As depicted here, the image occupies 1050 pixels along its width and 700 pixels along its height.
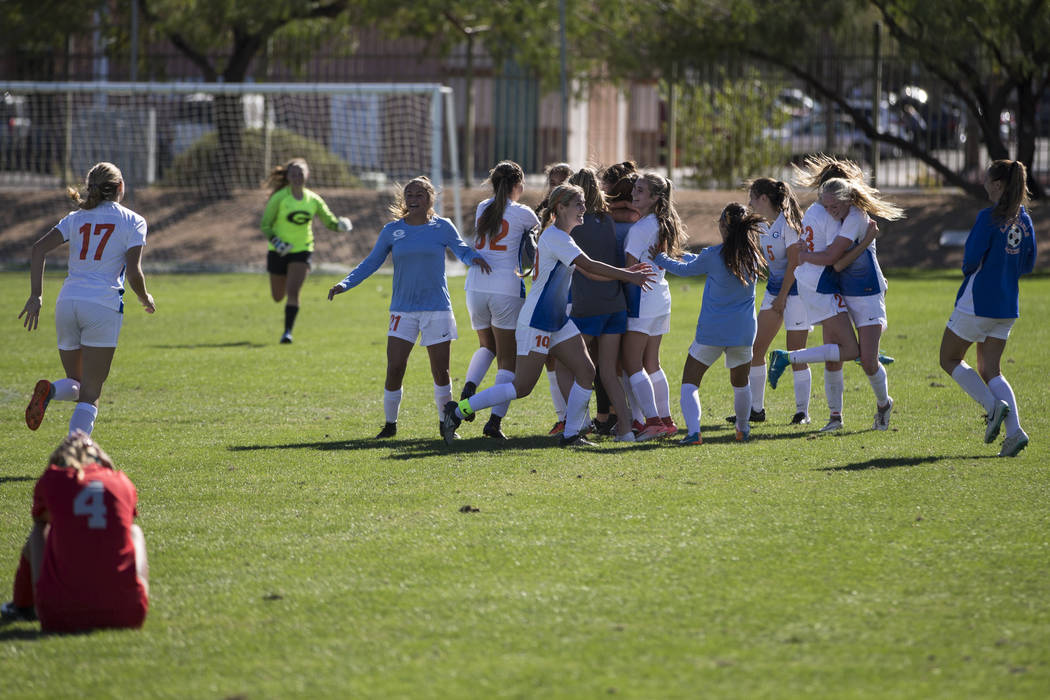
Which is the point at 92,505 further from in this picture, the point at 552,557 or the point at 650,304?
the point at 650,304

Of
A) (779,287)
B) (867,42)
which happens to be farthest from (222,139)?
(779,287)

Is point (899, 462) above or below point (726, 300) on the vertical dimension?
below

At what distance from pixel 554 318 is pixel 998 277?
9.06 feet

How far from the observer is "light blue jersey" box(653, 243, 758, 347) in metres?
8.45

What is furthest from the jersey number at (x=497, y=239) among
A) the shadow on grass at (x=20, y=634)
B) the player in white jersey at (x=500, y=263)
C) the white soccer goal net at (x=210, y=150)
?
the white soccer goal net at (x=210, y=150)

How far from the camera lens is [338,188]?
28.1m

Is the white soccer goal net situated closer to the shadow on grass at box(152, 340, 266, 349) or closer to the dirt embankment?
the dirt embankment

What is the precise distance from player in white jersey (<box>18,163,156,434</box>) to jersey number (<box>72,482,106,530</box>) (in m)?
3.10

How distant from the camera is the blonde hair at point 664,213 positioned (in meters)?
8.49

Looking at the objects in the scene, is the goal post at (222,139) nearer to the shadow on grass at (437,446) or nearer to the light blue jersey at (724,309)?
the shadow on grass at (437,446)

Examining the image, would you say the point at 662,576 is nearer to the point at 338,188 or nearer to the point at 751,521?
the point at 751,521

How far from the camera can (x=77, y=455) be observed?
4855mm

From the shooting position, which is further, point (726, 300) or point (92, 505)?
point (726, 300)

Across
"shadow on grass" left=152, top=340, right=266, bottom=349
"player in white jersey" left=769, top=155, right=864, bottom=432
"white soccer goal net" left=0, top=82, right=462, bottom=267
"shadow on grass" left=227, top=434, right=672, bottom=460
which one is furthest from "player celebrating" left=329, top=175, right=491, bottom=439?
"white soccer goal net" left=0, top=82, right=462, bottom=267
